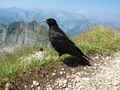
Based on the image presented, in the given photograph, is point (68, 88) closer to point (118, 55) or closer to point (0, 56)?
point (118, 55)

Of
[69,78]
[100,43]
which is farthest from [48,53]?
[69,78]

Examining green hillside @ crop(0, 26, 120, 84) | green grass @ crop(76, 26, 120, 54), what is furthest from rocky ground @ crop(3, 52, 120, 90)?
green grass @ crop(76, 26, 120, 54)

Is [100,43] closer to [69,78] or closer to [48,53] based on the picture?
[48,53]

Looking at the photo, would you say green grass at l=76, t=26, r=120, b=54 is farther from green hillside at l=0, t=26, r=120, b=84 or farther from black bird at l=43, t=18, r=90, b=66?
black bird at l=43, t=18, r=90, b=66

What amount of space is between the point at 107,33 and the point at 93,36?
127cm

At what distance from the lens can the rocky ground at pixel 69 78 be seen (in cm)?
1004

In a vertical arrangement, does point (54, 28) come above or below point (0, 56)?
above

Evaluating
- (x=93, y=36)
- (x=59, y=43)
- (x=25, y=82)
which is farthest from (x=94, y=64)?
(x=93, y=36)

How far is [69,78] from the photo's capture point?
10.6 meters

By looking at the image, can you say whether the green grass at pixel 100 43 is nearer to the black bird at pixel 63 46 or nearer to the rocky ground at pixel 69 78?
the black bird at pixel 63 46

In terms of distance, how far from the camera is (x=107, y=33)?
1750 cm

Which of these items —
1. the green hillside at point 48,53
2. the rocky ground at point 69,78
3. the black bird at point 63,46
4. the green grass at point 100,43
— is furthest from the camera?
the green grass at point 100,43

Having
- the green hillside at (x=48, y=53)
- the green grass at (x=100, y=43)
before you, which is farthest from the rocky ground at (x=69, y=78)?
the green grass at (x=100, y=43)

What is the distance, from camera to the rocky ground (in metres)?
10.0
